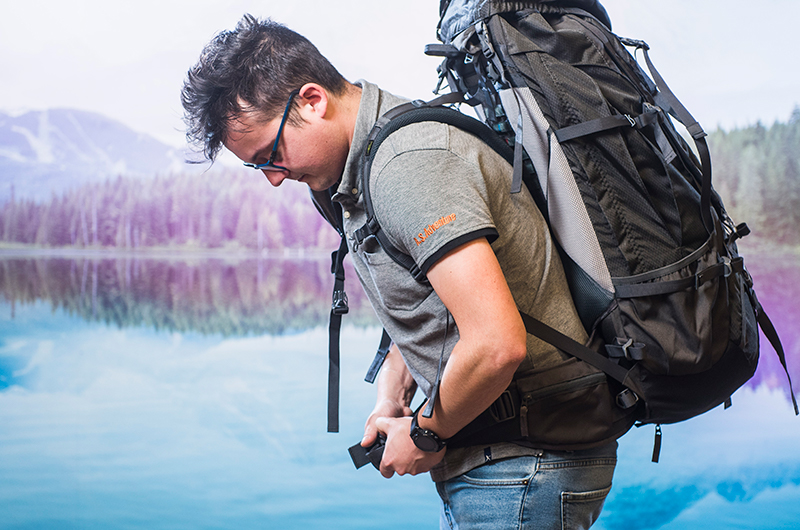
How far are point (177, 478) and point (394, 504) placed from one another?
100 centimetres

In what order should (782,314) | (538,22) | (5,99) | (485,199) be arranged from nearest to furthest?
(485,199) < (538,22) < (782,314) < (5,99)

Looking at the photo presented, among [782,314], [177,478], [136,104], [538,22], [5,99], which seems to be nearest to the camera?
[538,22]

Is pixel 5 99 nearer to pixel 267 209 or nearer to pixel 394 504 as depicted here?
pixel 267 209

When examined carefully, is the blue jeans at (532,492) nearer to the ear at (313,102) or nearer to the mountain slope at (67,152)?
the ear at (313,102)

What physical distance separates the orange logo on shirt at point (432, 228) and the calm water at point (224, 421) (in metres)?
2.26

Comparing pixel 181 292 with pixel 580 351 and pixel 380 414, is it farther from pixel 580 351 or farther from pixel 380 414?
pixel 580 351

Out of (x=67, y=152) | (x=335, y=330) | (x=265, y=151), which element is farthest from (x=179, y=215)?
(x=265, y=151)

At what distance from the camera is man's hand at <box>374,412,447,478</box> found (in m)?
0.73

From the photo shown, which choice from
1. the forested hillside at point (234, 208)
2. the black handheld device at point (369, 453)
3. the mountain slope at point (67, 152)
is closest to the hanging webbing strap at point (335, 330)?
the black handheld device at point (369, 453)

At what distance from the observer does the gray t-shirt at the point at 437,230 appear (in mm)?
575

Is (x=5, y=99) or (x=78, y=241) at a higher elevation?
(x=5, y=99)

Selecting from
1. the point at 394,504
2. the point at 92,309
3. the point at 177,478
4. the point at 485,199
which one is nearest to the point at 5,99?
the point at 92,309

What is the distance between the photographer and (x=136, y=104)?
3.39m

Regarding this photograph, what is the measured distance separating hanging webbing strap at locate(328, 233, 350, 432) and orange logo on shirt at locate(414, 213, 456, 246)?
371 millimetres
